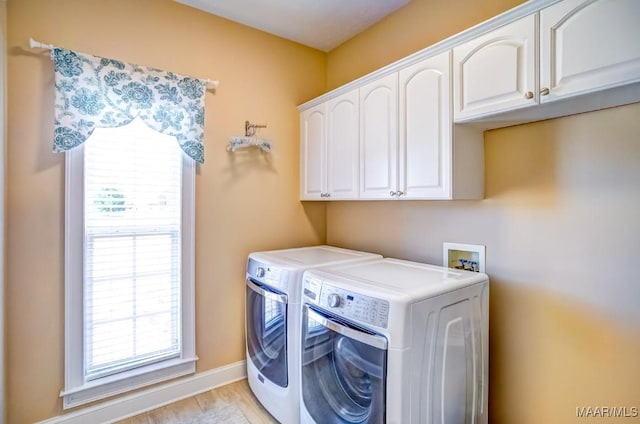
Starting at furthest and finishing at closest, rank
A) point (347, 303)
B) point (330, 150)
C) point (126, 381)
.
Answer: point (330, 150)
point (126, 381)
point (347, 303)

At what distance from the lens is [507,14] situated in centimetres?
139

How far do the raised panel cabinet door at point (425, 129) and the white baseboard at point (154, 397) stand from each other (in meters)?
1.88

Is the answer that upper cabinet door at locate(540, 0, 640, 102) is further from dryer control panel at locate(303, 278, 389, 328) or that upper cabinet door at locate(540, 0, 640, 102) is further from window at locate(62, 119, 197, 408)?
window at locate(62, 119, 197, 408)

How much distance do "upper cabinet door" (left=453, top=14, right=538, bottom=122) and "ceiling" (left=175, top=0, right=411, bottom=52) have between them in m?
0.96

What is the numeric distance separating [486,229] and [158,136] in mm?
2151

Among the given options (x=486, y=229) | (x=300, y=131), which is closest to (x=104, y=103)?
(x=300, y=131)

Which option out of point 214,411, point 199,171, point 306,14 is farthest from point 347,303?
point 306,14

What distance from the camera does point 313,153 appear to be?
2.60 meters

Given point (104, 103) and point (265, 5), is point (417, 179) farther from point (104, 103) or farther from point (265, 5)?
point (104, 103)

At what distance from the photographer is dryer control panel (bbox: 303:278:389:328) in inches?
50.3

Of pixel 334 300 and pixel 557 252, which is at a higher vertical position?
pixel 557 252

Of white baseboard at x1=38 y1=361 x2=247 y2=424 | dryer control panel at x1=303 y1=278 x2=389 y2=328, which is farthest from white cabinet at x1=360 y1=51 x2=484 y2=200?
white baseboard at x1=38 y1=361 x2=247 y2=424

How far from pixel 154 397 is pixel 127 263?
922 mm

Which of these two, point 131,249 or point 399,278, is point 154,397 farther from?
point 399,278
